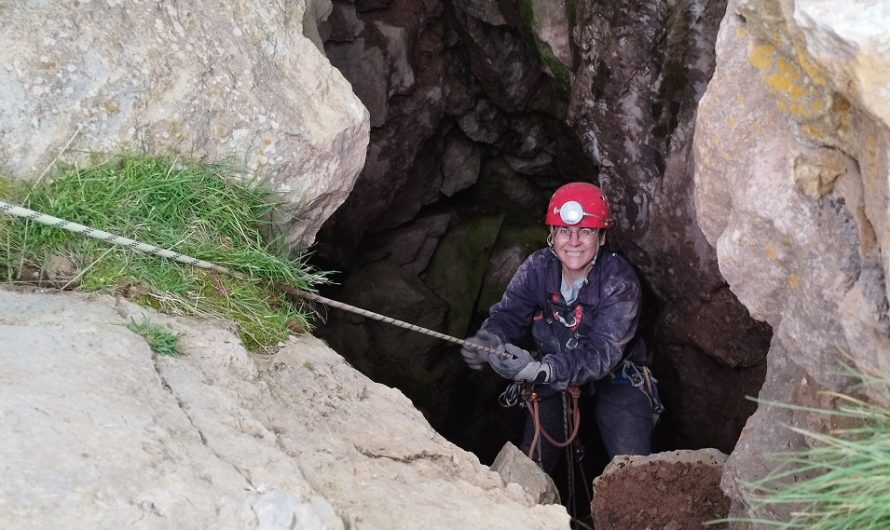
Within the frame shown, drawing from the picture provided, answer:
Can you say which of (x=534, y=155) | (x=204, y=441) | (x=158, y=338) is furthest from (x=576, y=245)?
(x=534, y=155)

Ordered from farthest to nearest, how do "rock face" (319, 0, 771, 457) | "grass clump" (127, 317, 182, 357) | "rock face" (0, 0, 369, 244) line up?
"rock face" (319, 0, 771, 457)
"rock face" (0, 0, 369, 244)
"grass clump" (127, 317, 182, 357)

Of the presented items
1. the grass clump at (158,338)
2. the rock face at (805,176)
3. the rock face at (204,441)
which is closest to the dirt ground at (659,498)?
the rock face at (805,176)

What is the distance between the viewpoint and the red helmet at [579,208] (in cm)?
505

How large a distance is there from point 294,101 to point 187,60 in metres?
0.53

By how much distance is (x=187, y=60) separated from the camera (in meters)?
3.78

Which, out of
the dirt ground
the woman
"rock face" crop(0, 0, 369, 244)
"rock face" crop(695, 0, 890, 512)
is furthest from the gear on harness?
"rock face" crop(0, 0, 369, 244)

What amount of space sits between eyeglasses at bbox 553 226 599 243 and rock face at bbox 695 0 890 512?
1.68m

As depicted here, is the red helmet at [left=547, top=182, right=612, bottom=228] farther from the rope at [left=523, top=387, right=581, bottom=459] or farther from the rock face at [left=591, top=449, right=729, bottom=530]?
the rock face at [left=591, top=449, right=729, bottom=530]

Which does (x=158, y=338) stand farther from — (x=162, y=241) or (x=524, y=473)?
(x=524, y=473)

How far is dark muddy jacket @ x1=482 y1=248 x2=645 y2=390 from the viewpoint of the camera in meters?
5.04

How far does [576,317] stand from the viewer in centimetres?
530

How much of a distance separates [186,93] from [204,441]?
192 cm

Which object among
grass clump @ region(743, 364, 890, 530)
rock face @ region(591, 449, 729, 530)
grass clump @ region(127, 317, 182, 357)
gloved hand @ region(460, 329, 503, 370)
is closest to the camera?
grass clump @ region(743, 364, 890, 530)

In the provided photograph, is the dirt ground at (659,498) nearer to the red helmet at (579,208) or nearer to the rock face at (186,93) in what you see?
the red helmet at (579,208)
